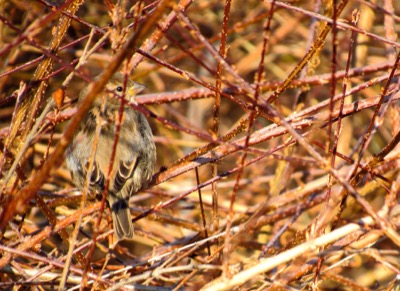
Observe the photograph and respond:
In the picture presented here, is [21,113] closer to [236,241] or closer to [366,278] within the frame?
[236,241]

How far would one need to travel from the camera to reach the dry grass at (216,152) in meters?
2.58

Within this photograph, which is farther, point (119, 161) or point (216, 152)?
point (119, 161)

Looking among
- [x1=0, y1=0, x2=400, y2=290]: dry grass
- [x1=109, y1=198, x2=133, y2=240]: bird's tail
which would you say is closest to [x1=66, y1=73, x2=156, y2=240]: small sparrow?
[x1=109, y1=198, x2=133, y2=240]: bird's tail

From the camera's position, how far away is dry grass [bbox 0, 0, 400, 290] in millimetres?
2582

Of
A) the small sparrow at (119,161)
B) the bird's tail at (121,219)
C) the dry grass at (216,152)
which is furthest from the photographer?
the small sparrow at (119,161)

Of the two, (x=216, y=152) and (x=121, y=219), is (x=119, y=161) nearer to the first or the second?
(x=121, y=219)

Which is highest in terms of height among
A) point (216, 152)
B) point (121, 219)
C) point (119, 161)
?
point (119, 161)

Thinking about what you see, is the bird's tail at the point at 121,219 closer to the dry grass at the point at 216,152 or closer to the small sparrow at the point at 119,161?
the small sparrow at the point at 119,161

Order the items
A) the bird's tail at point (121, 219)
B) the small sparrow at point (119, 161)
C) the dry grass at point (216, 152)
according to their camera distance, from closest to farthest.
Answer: the dry grass at point (216, 152) → the bird's tail at point (121, 219) → the small sparrow at point (119, 161)

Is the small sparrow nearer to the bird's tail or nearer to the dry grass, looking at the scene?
the bird's tail

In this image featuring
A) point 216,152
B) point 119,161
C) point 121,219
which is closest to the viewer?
point 216,152

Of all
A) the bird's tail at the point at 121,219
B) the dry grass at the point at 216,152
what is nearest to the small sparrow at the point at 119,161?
the bird's tail at the point at 121,219

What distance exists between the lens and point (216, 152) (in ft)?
11.9

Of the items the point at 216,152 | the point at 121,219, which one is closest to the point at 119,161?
the point at 121,219
